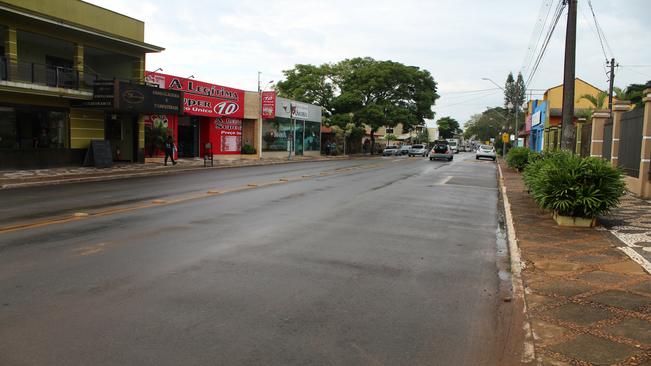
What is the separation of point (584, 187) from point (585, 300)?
16.9ft

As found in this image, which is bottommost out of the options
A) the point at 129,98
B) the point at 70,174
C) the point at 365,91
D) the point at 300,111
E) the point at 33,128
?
the point at 70,174

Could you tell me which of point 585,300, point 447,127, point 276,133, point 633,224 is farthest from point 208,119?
point 447,127

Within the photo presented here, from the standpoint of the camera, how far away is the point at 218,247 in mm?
7684

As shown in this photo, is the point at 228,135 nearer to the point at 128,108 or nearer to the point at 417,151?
the point at 128,108

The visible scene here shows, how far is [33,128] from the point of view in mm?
23172

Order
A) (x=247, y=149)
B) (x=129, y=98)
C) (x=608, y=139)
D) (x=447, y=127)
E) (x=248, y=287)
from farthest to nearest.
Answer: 1. (x=447, y=127)
2. (x=247, y=149)
3. (x=129, y=98)
4. (x=608, y=139)
5. (x=248, y=287)

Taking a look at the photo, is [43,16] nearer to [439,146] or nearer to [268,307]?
[268,307]

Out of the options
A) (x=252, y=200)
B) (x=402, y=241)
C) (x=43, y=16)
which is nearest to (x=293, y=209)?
(x=252, y=200)

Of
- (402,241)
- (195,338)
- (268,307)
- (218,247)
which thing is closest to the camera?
(195,338)

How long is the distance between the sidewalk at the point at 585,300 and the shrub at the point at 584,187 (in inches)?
34.5

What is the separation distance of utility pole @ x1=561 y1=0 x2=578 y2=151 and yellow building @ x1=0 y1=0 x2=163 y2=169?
18.9 m

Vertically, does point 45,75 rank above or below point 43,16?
below

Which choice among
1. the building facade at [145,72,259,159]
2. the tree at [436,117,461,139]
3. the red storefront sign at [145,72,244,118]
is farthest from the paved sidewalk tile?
the tree at [436,117,461,139]

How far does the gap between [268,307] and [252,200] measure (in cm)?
837
